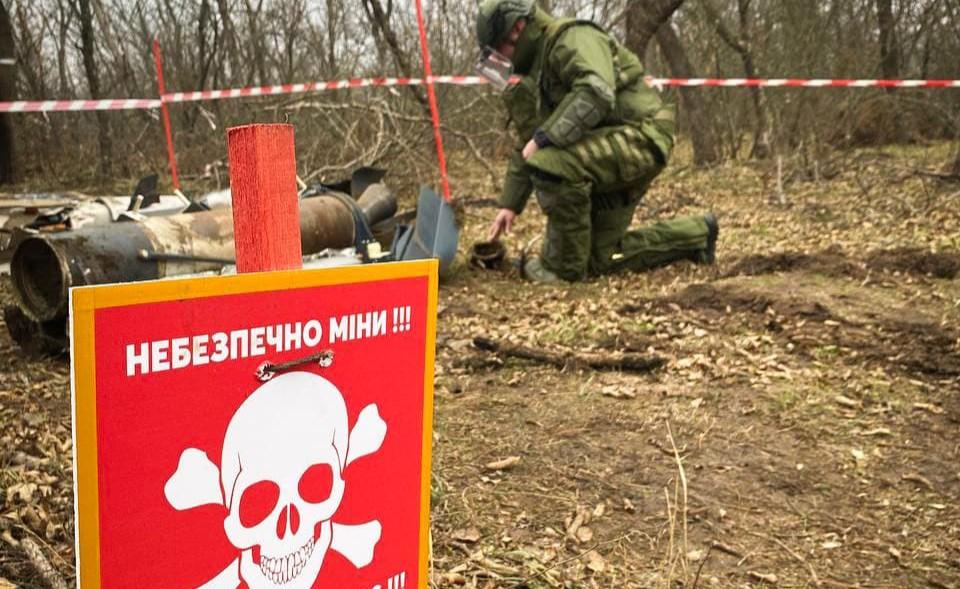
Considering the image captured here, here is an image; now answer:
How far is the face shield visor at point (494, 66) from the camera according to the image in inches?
229

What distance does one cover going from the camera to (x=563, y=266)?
5.75 metres

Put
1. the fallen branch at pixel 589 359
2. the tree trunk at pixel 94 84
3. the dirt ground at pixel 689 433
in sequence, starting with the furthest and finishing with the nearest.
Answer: the tree trunk at pixel 94 84 → the fallen branch at pixel 589 359 → the dirt ground at pixel 689 433

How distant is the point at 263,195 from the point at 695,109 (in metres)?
11.1

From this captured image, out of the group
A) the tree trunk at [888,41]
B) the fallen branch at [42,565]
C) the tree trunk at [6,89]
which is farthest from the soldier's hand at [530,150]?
the tree trunk at [6,89]

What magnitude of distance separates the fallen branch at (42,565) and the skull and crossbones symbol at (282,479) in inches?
38.8

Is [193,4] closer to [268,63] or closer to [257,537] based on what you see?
[268,63]

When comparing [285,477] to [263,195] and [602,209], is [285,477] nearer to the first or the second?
[263,195]

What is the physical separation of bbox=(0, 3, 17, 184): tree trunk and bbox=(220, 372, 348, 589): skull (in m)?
11.9

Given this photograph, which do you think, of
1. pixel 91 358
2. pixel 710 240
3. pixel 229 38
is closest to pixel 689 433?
pixel 91 358

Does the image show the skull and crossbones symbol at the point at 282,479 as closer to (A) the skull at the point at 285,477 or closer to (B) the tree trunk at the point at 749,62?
(A) the skull at the point at 285,477

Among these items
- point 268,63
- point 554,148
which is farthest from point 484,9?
point 268,63

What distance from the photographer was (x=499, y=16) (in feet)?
18.3

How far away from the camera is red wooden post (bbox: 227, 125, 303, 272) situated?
1.29m

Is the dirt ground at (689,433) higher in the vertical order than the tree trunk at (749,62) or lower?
lower
